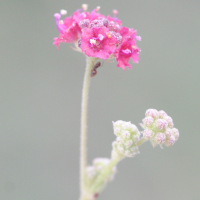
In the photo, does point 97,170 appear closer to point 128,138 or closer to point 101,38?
point 128,138

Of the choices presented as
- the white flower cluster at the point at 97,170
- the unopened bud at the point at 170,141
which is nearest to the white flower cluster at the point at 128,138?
the unopened bud at the point at 170,141

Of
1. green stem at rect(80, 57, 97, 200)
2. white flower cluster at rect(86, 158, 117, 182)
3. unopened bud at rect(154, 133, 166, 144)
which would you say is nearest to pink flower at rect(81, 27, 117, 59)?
green stem at rect(80, 57, 97, 200)

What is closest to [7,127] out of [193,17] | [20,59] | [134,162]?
[20,59]

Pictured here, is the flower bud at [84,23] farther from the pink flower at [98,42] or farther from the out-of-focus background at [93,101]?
the out-of-focus background at [93,101]

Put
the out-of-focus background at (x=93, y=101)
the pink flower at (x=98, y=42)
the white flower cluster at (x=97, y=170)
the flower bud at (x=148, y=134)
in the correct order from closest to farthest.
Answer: the flower bud at (x=148, y=134), the pink flower at (x=98, y=42), the white flower cluster at (x=97, y=170), the out-of-focus background at (x=93, y=101)

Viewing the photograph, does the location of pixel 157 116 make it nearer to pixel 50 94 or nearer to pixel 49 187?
pixel 49 187

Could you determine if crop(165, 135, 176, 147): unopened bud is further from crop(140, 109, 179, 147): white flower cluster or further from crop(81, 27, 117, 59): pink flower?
crop(81, 27, 117, 59): pink flower

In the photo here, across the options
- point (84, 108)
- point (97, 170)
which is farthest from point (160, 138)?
point (97, 170)

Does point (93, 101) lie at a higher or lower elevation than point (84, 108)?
higher
